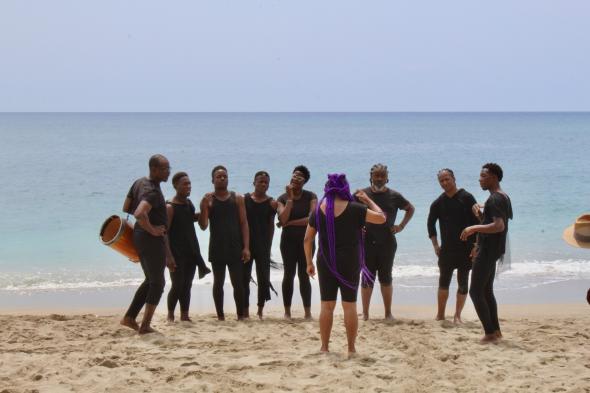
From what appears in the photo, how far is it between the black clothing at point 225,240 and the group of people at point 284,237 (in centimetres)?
1

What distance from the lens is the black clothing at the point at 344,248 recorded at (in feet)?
21.4

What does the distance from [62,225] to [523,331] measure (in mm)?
14735

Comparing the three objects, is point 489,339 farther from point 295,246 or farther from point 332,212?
point 295,246

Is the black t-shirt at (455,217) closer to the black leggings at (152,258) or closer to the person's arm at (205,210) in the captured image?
the person's arm at (205,210)

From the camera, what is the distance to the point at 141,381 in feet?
19.8

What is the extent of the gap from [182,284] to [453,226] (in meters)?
2.84

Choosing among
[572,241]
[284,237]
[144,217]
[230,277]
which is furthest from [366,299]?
[572,241]

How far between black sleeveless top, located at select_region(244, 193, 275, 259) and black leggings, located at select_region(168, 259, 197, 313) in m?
0.71

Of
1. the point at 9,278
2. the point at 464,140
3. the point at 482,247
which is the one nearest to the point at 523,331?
the point at 482,247

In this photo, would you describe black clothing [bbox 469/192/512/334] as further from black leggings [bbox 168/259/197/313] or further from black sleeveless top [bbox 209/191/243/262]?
black leggings [bbox 168/259/197/313]

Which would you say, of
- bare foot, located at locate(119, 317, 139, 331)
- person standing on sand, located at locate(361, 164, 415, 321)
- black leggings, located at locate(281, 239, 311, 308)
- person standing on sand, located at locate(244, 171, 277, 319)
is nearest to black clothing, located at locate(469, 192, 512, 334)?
person standing on sand, located at locate(361, 164, 415, 321)

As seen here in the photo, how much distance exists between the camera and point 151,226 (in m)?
7.17

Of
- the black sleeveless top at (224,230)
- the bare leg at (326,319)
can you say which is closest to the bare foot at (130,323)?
the black sleeveless top at (224,230)

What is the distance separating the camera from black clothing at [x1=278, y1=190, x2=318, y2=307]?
8312 mm
